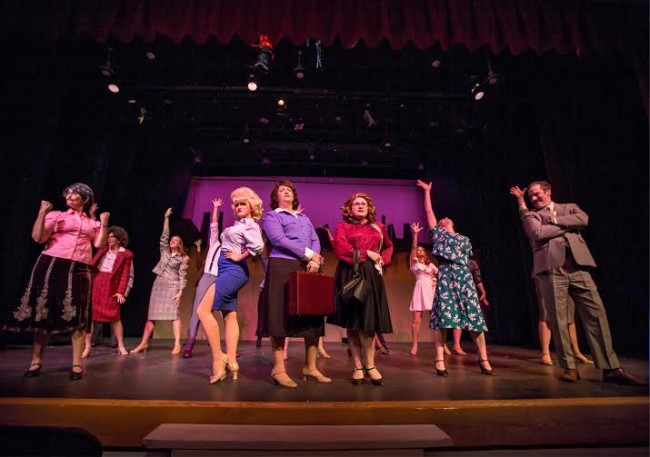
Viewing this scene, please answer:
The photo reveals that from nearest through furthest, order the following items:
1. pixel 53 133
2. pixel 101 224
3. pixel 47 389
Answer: pixel 47 389
pixel 101 224
pixel 53 133

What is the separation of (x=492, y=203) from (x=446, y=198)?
48.5 inches

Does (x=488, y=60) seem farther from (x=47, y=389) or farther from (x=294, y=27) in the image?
(x=47, y=389)

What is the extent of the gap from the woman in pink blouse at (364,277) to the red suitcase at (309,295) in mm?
285

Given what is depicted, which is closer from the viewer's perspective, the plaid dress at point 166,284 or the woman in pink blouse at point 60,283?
the woman in pink blouse at point 60,283

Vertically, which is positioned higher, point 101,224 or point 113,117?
point 113,117

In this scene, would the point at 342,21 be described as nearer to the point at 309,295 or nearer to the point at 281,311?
the point at 309,295

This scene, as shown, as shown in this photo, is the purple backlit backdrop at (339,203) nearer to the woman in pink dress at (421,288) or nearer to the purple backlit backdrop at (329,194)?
the purple backlit backdrop at (329,194)

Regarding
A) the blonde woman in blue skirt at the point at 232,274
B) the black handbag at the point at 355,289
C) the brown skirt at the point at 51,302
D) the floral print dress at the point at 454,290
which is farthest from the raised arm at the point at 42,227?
the floral print dress at the point at 454,290

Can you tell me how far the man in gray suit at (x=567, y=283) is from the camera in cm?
305

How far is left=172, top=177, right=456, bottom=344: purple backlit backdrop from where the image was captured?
8281mm

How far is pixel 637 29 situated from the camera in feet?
11.7

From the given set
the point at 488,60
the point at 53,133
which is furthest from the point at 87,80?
the point at 488,60

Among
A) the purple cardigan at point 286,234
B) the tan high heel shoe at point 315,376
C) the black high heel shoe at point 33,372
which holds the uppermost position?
the purple cardigan at point 286,234

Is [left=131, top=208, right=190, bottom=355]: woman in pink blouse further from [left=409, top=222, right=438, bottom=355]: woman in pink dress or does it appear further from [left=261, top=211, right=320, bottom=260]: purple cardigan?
[left=409, top=222, right=438, bottom=355]: woman in pink dress
